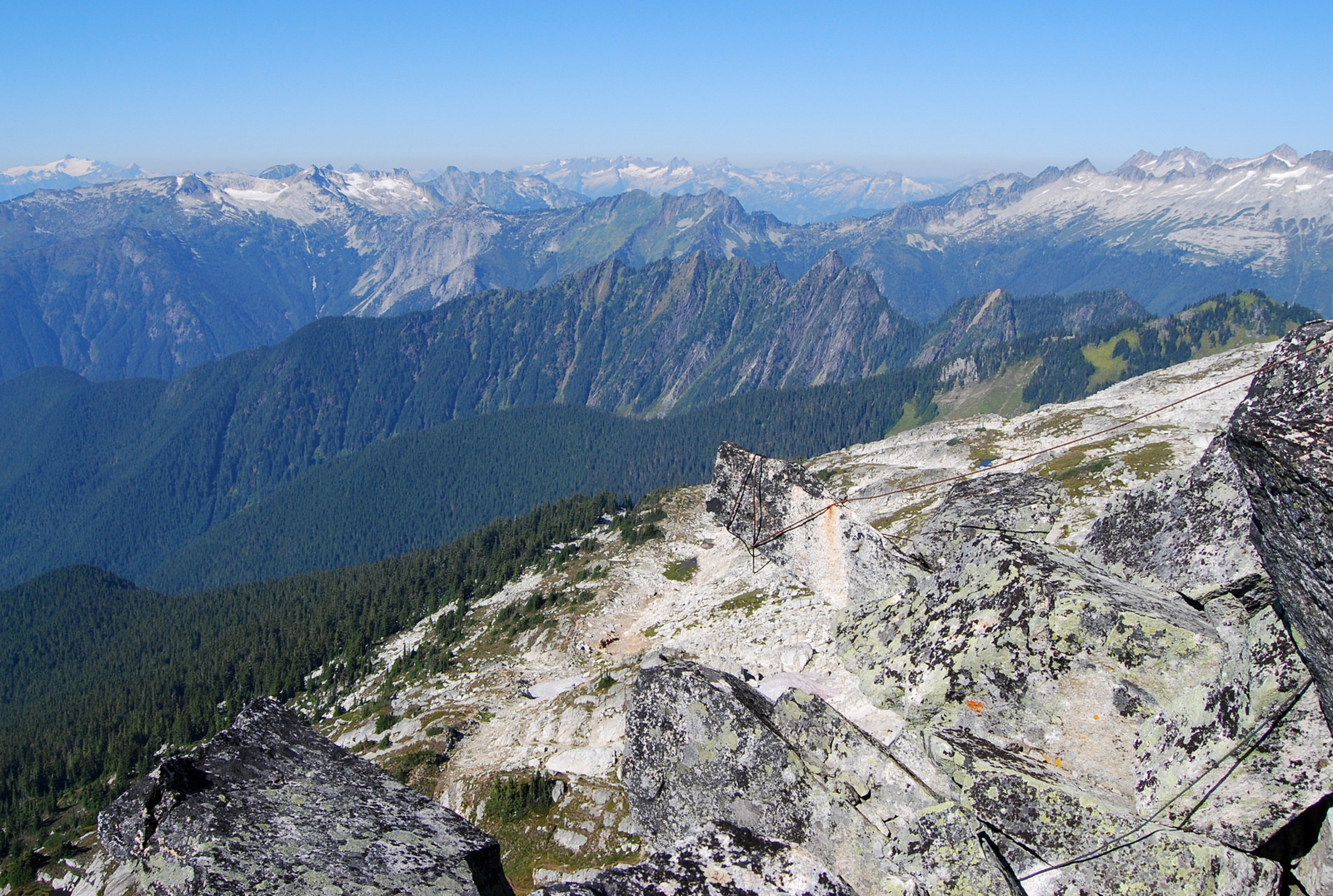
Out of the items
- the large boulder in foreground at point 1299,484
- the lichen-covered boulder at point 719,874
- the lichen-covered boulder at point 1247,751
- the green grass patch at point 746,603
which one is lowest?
the green grass patch at point 746,603

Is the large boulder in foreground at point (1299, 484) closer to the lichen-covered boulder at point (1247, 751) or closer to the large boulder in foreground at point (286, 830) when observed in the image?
the lichen-covered boulder at point (1247, 751)

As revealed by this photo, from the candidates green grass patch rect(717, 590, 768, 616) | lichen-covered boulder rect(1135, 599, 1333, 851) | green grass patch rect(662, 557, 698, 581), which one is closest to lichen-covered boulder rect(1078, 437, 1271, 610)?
lichen-covered boulder rect(1135, 599, 1333, 851)

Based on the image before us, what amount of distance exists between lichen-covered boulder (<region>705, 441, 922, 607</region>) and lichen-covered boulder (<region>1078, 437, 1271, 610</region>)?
4733 mm

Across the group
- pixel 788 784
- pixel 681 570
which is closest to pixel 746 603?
pixel 681 570

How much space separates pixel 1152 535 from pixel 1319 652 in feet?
34.9

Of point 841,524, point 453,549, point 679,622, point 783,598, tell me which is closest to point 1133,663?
point 841,524

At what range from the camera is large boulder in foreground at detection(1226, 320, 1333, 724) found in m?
8.62

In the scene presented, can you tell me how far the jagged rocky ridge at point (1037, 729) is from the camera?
31.5 ft

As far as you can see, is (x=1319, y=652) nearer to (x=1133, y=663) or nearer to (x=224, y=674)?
(x=1133, y=663)

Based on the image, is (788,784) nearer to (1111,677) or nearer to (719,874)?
(719,874)

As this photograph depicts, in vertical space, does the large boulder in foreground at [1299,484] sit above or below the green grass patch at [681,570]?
above

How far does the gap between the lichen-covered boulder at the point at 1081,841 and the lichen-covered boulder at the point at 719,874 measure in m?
3.49

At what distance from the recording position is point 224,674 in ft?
403

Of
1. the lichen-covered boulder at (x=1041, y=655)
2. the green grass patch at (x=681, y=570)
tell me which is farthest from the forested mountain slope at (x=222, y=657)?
the lichen-covered boulder at (x=1041, y=655)
